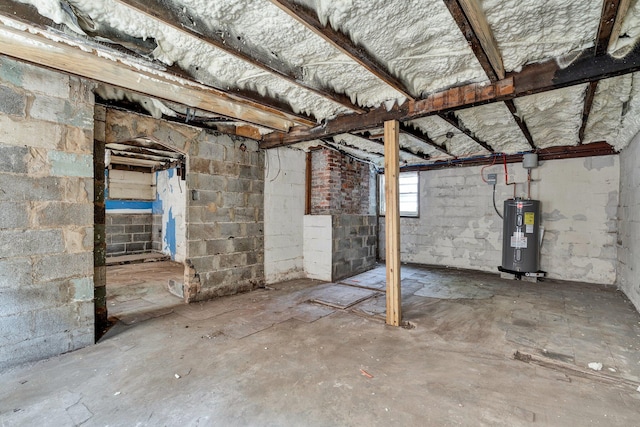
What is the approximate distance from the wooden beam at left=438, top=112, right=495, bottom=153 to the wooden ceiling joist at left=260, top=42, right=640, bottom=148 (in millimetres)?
248

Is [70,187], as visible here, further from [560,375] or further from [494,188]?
[494,188]

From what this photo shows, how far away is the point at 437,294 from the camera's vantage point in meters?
4.17

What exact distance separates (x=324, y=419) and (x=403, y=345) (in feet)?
3.81

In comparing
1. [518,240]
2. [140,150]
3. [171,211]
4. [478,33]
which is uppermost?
[140,150]

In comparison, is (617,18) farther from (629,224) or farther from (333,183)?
(333,183)

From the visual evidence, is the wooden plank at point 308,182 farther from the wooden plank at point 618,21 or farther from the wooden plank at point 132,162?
the wooden plank at point 618,21

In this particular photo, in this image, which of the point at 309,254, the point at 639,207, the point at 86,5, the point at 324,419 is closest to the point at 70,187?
the point at 86,5

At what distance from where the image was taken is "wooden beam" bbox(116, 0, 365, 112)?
1.61 m

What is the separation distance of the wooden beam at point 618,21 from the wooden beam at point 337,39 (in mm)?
1316

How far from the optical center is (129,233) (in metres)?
7.21

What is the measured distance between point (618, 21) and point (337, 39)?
1.59m

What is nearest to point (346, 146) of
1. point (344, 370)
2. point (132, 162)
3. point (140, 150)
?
point (344, 370)

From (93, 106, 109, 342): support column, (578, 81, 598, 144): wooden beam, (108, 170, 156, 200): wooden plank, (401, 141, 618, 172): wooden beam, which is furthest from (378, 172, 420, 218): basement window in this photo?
(108, 170, 156, 200): wooden plank

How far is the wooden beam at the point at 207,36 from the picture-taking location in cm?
161
